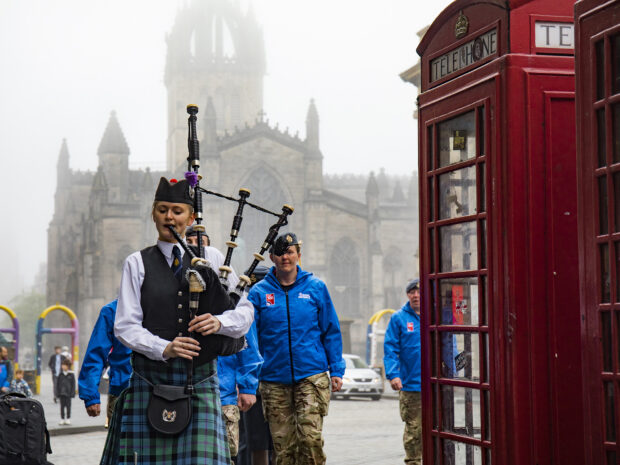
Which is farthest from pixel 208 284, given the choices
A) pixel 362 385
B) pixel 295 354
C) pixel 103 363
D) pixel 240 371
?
pixel 362 385

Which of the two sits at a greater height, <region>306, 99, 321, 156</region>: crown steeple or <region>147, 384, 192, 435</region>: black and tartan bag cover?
<region>306, 99, 321, 156</region>: crown steeple

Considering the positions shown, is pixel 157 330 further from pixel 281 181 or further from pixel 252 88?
pixel 252 88

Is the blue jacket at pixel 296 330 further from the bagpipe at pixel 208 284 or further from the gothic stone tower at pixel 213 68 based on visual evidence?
the gothic stone tower at pixel 213 68

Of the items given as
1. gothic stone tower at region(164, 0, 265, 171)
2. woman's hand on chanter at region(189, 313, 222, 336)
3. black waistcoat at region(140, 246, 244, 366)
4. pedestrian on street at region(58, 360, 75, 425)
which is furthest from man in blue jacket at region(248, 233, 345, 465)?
gothic stone tower at region(164, 0, 265, 171)

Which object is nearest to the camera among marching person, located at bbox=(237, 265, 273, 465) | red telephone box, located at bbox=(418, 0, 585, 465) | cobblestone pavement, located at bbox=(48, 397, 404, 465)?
red telephone box, located at bbox=(418, 0, 585, 465)

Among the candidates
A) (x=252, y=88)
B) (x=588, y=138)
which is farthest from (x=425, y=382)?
(x=252, y=88)

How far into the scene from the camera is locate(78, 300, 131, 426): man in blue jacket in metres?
7.48

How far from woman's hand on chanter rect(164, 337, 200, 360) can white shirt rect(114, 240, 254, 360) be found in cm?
3

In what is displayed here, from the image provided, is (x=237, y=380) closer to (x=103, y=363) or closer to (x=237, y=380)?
(x=237, y=380)

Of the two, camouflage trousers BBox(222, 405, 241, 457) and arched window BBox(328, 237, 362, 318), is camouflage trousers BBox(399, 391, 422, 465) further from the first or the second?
arched window BBox(328, 237, 362, 318)

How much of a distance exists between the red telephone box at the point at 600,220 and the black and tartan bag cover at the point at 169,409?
5.65 feet

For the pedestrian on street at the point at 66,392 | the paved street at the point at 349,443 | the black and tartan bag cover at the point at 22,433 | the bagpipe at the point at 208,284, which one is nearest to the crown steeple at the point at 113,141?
the pedestrian on street at the point at 66,392

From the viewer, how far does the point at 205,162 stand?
69.6m

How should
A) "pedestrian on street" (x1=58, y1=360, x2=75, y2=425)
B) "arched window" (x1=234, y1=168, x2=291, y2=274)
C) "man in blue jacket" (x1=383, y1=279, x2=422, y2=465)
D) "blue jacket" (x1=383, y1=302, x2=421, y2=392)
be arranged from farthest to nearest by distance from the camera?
"arched window" (x1=234, y1=168, x2=291, y2=274), "pedestrian on street" (x1=58, y1=360, x2=75, y2=425), "blue jacket" (x1=383, y1=302, x2=421, y2=392), "man in blue jacket" (x1=383, y1=279, x2=422, y2=465)
